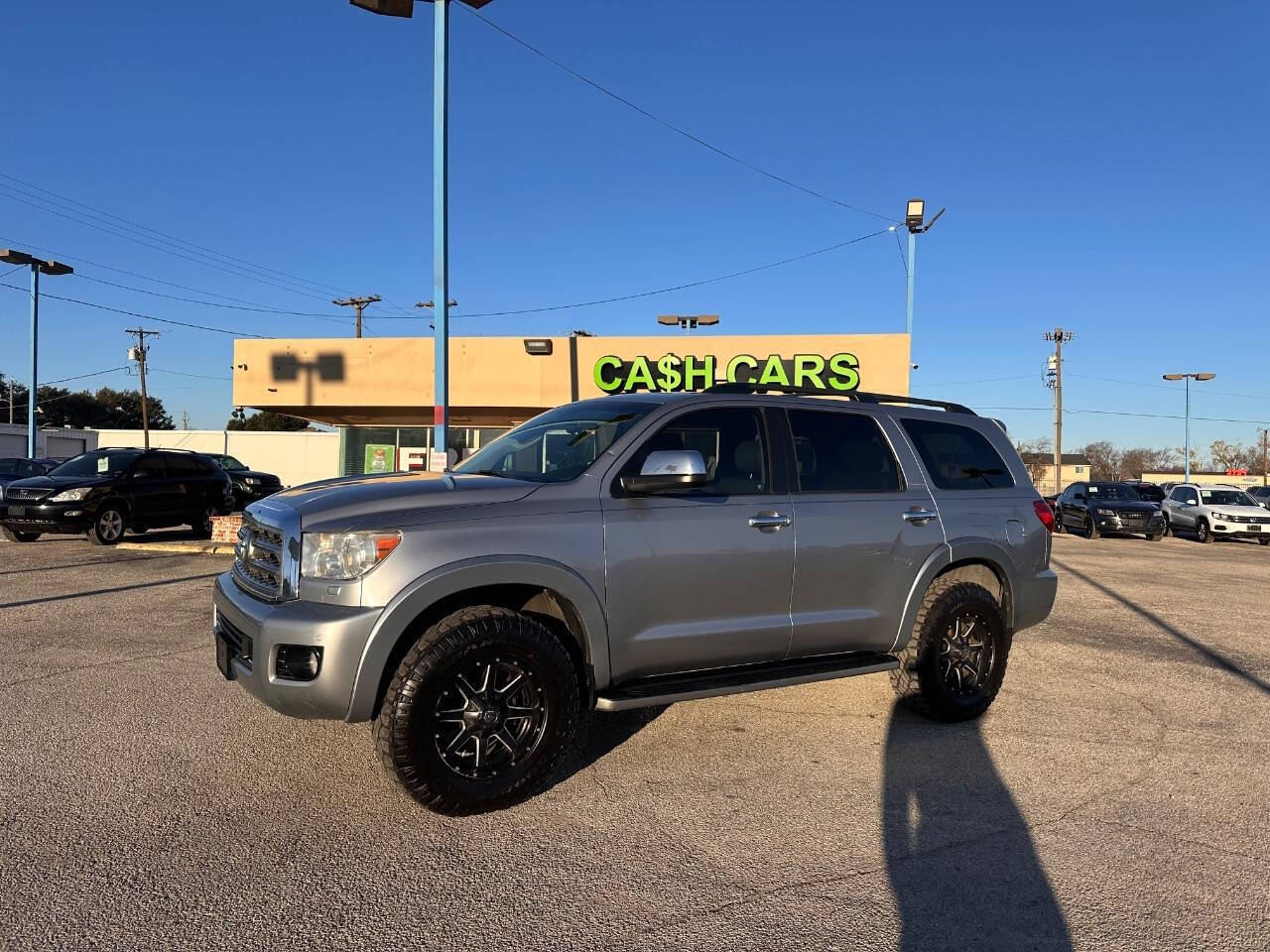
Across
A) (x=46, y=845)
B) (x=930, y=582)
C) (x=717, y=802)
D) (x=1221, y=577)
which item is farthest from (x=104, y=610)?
(x=1221, y=577)

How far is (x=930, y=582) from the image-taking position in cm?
521

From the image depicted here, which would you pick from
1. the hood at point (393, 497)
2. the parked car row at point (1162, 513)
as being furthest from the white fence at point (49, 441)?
the hood at point (393, 497)

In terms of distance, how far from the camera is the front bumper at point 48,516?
1370 centimetres

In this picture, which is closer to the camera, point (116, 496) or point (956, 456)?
point (956, 456)

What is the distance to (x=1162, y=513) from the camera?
24.4m

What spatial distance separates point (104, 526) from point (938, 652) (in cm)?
1385

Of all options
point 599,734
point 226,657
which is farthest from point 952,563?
point 226,657

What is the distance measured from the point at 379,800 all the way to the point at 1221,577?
47.4 ft

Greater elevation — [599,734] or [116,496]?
[116,496]

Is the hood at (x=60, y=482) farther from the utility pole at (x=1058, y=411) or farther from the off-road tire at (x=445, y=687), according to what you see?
the utility pole at (x=1058, y=411)

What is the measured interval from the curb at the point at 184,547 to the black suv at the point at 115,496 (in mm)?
544

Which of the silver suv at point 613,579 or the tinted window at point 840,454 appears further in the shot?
the tinted window at point 840,454

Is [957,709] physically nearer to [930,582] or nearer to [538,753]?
[930,582]

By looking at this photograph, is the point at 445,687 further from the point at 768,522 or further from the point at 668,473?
the point at 768,522
